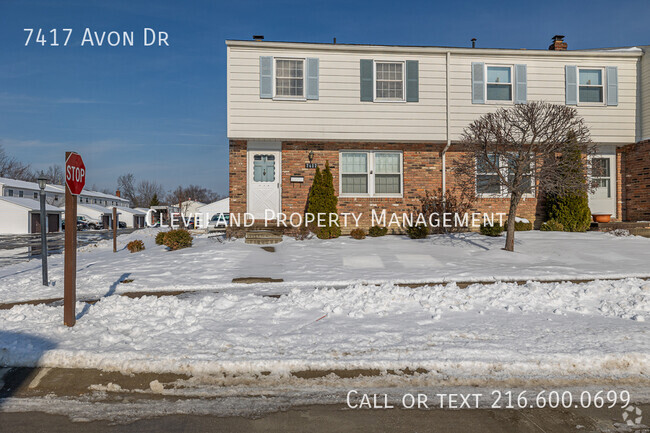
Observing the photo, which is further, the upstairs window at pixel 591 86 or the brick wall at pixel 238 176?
the upstairs window at pixel 591 86

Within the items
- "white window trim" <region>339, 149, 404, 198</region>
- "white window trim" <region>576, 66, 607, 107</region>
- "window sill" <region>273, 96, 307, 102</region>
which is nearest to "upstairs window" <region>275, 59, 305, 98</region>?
"window sill" <region>273, 96, 307, 102</region>

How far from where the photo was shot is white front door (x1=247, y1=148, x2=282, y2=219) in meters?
14.5

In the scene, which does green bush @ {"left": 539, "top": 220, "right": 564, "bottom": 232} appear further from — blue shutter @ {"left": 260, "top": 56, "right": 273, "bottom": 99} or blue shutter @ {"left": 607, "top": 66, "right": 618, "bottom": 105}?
blue shutter @ {"left": 260, "top": 56, "right": 273, "bottom": 99}

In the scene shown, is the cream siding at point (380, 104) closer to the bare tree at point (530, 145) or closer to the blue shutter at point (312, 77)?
the blue shutter at point (312, 77)

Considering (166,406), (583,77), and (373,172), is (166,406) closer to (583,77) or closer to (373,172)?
(373,172)

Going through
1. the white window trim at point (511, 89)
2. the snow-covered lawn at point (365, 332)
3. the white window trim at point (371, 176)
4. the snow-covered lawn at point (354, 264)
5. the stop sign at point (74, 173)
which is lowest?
the snow-covered lawn at point (365, 332)

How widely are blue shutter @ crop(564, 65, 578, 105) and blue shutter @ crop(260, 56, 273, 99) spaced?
10640mm

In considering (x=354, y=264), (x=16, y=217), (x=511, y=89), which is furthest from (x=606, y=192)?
(x=16, y=217)

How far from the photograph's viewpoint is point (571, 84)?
15.0 meters

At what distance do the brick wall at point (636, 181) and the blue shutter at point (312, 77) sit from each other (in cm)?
1190

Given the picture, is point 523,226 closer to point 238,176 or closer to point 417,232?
point 417,232

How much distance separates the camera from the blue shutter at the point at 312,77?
1415 cm

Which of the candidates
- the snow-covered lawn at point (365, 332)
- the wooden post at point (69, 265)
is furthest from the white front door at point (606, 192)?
the wooden post at point (69, 265)

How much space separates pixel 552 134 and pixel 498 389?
8314 mm
